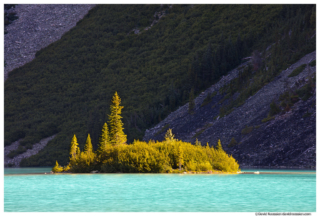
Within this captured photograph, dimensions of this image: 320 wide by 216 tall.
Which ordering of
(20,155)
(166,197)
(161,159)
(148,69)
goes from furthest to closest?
(148,69)
(20,155)
(161,159)
(166,197)

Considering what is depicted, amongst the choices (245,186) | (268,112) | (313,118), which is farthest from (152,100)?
(245,186)

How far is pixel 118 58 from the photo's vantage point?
7156 inches

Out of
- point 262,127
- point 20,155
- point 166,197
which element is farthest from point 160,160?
point 20,155

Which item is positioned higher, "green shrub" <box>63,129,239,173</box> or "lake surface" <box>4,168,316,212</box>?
"green shrub" <box>63,129,239,173</box>

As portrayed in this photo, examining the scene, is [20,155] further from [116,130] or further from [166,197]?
[166,197]

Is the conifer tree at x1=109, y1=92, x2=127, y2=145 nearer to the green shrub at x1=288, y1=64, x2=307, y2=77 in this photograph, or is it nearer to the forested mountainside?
the forested mountainside

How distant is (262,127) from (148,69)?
3312 inches

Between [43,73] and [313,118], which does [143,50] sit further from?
[313,118]

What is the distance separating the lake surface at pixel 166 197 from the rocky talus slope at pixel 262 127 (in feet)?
107

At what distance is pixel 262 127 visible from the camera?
81.8 meters

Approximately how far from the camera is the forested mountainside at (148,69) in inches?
4584

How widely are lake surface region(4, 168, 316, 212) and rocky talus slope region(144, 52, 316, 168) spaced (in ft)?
107

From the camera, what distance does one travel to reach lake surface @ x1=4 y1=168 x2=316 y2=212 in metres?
25.5

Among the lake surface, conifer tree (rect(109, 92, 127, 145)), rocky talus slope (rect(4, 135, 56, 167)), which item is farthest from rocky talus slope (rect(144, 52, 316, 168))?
rocky talus slope (rect(4, 135, 56, 167))
